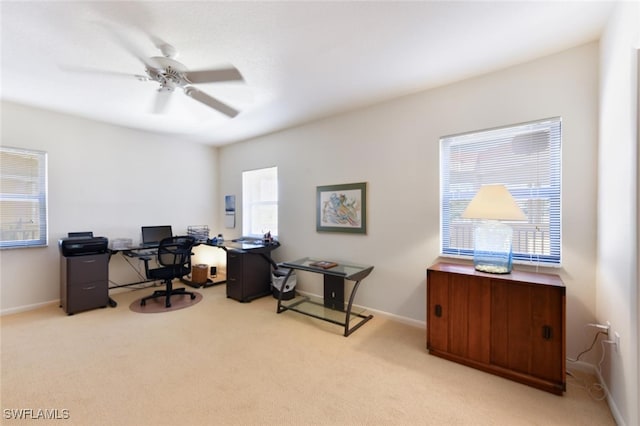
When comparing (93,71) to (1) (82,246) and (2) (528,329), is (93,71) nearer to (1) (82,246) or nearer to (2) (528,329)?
(1) (82,246)

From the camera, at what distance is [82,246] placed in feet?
11.1

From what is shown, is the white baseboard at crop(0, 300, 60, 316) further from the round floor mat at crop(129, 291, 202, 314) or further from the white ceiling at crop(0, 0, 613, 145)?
the white ceiling at crop(0, 0, 613, 145)

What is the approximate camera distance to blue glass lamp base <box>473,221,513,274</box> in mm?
2270

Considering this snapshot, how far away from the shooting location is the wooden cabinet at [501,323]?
1913mm

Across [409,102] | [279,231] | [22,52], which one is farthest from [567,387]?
[22,52]

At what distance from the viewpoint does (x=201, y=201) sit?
5.30 metres

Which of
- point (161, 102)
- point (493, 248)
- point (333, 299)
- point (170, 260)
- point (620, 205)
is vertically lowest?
point (333, 299)

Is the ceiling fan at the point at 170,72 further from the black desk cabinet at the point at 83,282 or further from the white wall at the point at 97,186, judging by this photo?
the black desk cabinet at the point at 83,282

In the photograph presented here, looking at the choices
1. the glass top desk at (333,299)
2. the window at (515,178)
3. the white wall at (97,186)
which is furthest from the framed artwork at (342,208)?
the white wall at (97,186)

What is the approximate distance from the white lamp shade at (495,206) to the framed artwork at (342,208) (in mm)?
1362

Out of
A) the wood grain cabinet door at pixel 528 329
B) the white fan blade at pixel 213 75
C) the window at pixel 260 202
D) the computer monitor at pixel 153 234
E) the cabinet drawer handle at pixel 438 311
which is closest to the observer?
the wood grain cabinet door at pixel 528 329

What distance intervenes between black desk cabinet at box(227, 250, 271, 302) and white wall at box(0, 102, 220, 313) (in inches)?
69.1

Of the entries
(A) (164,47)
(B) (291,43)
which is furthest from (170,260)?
(B) (291,43)

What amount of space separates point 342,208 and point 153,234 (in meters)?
3.21
